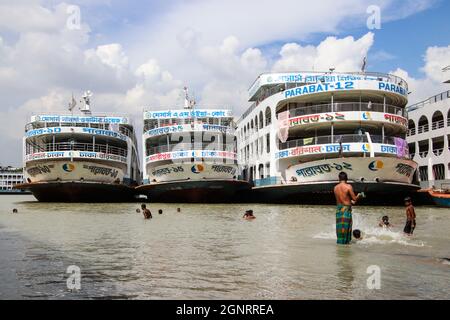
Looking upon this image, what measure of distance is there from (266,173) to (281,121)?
467cm

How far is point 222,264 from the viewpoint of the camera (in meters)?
8.74

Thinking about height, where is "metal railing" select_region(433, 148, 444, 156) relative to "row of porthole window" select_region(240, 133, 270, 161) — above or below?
below

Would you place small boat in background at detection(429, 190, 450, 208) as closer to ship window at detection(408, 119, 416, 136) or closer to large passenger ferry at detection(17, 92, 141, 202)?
ship window at detection(408, 119, 416, 136)

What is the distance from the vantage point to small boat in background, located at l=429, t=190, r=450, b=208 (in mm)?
30017

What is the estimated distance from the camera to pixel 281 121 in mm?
34375

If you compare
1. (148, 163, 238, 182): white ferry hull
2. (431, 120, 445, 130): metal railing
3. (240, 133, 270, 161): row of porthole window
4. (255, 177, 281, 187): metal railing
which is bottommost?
(255, 177, 281, 187): metal railing

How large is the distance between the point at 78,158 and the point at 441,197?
25.1 m

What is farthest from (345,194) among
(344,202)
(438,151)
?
(438,151)

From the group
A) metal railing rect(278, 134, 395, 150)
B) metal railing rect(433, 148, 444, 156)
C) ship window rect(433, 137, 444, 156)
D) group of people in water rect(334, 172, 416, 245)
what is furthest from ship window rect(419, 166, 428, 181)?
group of people in water rect(334, 172, 416, 245)

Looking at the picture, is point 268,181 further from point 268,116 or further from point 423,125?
point 423,125

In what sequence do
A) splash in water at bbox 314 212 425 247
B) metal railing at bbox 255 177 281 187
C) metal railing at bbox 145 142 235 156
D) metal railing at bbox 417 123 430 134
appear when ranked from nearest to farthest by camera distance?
splash in water at bbox 314 212 425 247
metal railing at bbox 255 177 281 187
metal railing at bbox 145 142 235 156
metal railing at bbox 417 123 430 134
